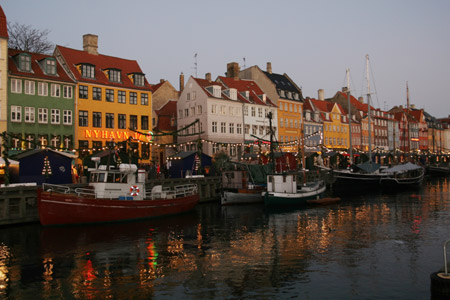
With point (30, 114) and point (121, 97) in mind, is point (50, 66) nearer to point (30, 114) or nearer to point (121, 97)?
point (30, 114)

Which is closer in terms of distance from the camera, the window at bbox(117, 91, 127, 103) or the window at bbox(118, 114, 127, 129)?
the window at bbox(118, 114, 127, 129)

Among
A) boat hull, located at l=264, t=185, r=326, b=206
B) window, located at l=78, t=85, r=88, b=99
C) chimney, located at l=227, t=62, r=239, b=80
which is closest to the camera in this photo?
boat hull, located at l=264, t=185, r=326, b=206

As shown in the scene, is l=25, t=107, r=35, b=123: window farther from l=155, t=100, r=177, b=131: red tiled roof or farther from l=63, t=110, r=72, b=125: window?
l=155, t=100, r=177, b=131: red tiled roof

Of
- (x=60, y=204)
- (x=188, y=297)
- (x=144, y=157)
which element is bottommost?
(x=188, y=297)

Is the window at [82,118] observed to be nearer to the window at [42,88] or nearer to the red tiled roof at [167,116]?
the window at [42,88]

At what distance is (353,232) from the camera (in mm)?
25641

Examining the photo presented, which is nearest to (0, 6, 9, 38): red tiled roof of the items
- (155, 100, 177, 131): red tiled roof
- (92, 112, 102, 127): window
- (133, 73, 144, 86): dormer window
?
(92, 112, 102, 127): window

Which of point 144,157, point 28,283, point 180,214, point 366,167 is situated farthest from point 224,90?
point 28,283

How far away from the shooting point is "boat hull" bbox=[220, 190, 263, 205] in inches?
1590

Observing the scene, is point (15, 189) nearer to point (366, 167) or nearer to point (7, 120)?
point (7, 120)

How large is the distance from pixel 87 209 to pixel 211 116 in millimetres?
37519

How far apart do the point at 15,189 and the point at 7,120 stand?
16.4m

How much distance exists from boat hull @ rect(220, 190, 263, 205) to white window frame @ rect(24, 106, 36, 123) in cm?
2161

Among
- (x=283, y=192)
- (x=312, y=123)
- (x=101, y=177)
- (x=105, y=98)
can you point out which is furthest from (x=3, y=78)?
(x=312, y=123)
